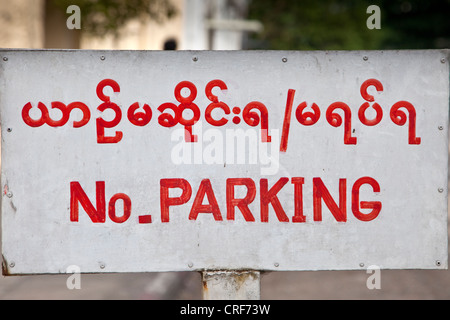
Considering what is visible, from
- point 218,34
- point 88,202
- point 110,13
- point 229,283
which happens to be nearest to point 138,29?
point 110,13

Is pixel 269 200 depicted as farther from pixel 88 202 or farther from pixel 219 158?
pixel 88 202

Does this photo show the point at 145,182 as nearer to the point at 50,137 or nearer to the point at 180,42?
the point at 50,137

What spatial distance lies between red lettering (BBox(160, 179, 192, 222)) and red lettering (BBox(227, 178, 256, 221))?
0.14 meters

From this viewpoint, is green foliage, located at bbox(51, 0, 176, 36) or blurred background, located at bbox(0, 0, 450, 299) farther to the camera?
green foliage, located at bbox(51, 0, 176, 36)

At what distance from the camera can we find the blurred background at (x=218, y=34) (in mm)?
5414

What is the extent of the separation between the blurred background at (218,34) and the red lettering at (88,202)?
4.61 ft

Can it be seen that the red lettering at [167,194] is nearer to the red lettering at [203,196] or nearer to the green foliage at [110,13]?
the red lettering at [203,196]

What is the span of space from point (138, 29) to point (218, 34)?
75.2 inches

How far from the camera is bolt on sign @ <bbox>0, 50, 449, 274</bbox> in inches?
85.0

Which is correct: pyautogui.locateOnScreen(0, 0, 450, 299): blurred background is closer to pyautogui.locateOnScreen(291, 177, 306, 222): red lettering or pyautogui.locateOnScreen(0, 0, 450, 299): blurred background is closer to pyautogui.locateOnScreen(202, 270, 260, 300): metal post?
pyautogui.locateOnScreen(291, 177, 306, 222): red lettering

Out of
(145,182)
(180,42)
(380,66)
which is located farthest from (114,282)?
(180,42)

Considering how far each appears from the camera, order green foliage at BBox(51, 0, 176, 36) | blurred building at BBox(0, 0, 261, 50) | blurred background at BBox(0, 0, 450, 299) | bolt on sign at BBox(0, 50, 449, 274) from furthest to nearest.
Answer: green foliage at BBox(51, 0, 176, 36)
blurred building at BBox(0, 0, 261, 50)
blurred background at BBox(0, 0, 450, 299)
bolt on sign at BBox(0, 50, 449, 274)
